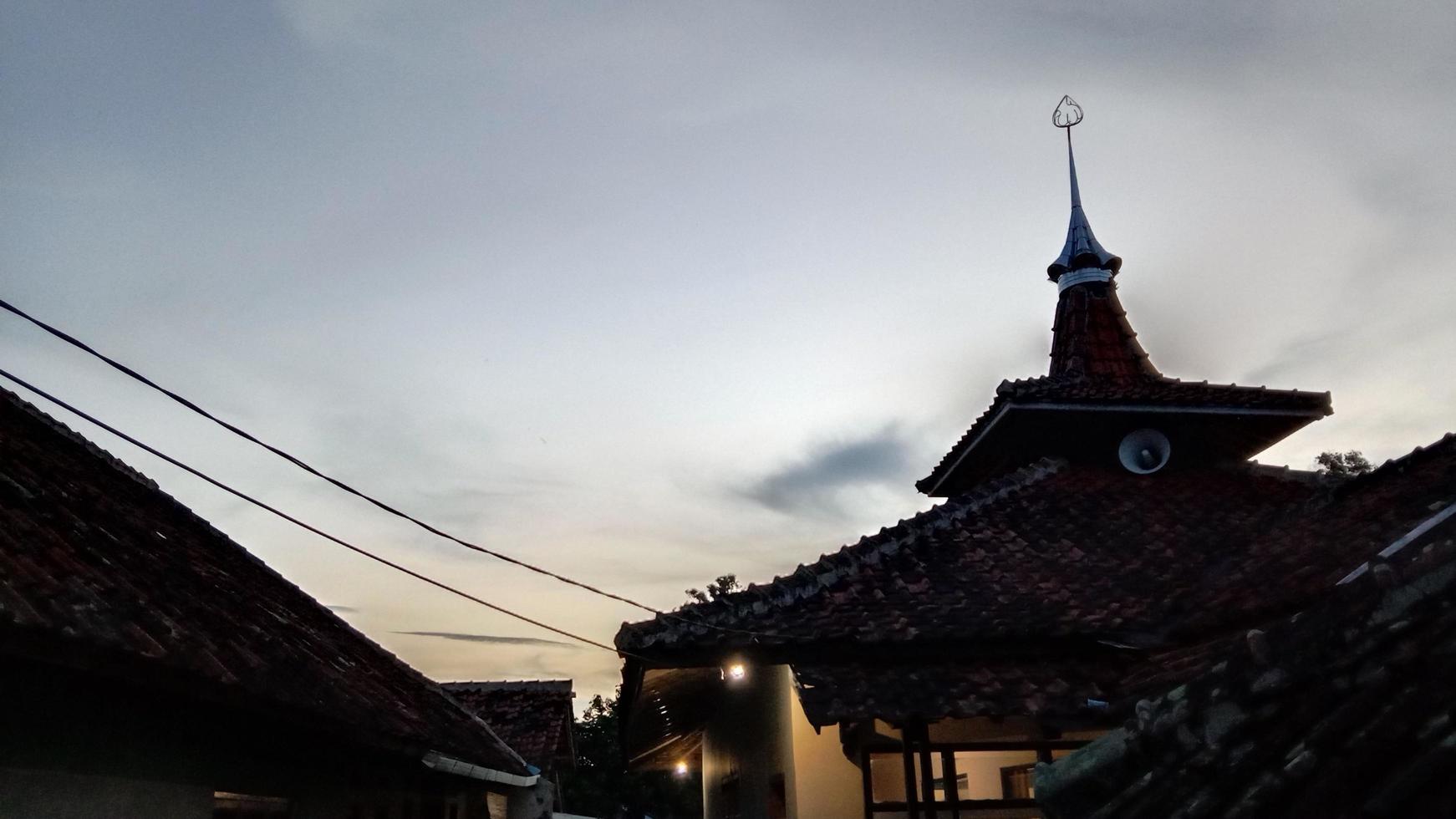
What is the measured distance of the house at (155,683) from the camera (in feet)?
15.4

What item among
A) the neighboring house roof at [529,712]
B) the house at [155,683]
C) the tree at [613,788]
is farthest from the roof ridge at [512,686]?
the tree at [613,788]

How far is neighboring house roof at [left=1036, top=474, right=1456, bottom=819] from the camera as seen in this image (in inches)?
101

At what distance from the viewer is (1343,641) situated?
10.9 feet

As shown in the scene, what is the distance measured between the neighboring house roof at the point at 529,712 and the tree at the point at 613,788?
3698cm

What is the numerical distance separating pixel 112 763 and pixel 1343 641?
20.3 feet

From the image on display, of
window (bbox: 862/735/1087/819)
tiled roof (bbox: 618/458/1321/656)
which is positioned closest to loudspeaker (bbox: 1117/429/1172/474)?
tiled roof (bbox: 618/458/1321/656)

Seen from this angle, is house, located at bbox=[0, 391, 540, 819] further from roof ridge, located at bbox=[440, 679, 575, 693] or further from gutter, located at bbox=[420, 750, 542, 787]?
roof ridge, located at bbox=[440, 679, 575, 693]

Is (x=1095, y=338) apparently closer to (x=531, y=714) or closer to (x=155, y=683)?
(x=531, y=714)

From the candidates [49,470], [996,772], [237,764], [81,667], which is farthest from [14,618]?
[996,772]

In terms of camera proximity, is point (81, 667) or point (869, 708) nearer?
point (81, 667)

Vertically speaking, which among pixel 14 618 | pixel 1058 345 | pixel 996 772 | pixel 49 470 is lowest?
pixel 996 772

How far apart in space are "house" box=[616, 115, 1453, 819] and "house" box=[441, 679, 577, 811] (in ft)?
15.0

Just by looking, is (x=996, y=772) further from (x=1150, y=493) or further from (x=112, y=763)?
(x=112, y=763)

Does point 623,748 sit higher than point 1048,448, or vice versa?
point 1048,448
